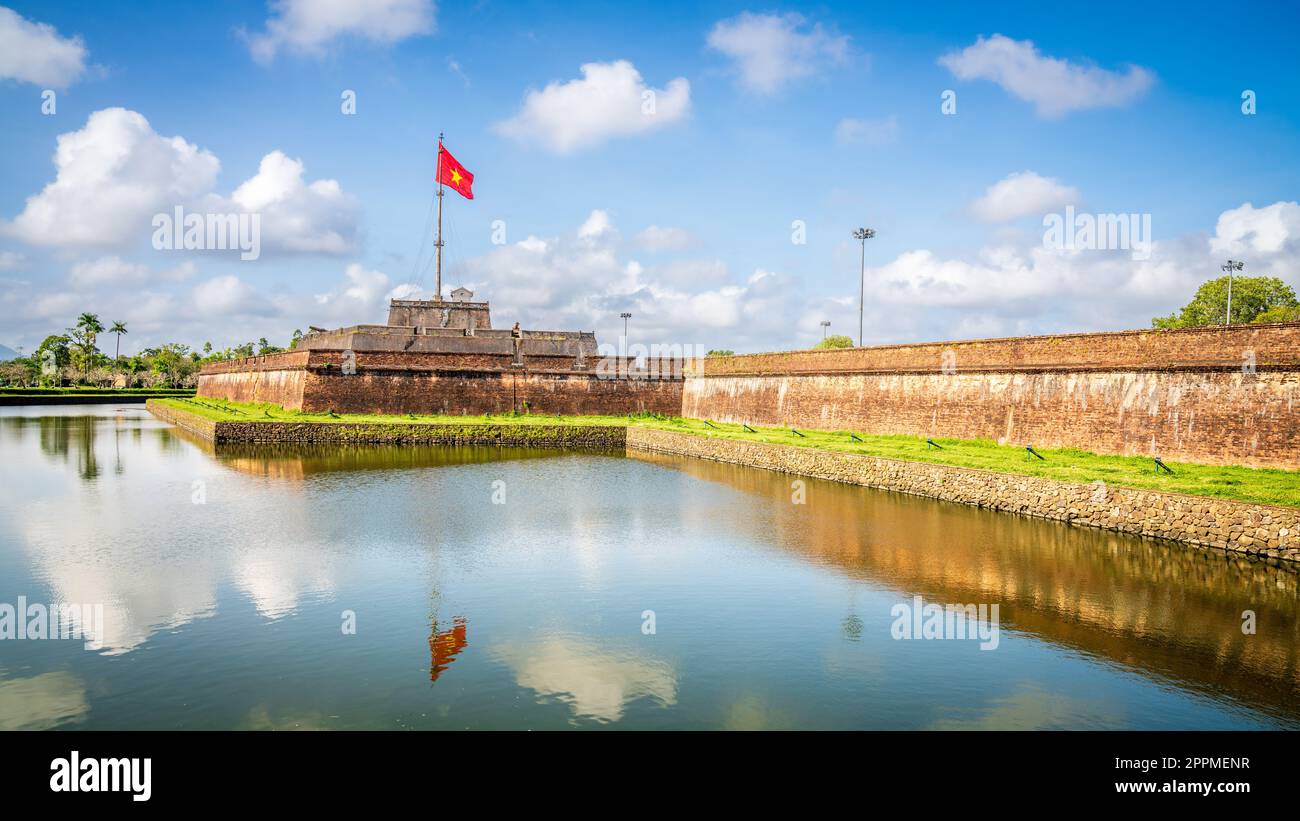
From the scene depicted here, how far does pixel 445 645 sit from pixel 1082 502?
10.3 metres

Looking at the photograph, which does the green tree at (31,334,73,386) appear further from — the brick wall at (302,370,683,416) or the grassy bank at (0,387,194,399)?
the brick wall at (302,370,683,416)

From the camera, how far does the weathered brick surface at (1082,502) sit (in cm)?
1004

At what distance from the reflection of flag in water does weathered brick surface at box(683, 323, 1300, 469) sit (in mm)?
13142

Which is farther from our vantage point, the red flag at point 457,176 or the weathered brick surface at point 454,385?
the red flag at point 457,176

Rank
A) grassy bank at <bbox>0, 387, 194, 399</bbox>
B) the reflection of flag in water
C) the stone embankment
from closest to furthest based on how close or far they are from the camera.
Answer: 1. the reflection of flag in water
2. the stone embankment
3. grassy bank at <bbox>0, 387, 194, 399</bbox>

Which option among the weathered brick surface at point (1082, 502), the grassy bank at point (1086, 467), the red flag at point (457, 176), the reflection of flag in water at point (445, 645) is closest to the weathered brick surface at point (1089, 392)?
the grassy bank at point (1086, 467)

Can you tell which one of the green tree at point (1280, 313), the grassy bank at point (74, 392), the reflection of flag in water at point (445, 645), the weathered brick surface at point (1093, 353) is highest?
the green tree at point (1280, 313)

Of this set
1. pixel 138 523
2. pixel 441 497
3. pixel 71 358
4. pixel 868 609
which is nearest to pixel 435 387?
pixel 441 497

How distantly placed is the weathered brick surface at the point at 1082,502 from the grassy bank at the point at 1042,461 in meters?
0.33

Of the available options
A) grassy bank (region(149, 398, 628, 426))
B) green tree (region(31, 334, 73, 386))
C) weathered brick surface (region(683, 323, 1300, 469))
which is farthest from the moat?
green tree (region(31, 334, 73, 386))

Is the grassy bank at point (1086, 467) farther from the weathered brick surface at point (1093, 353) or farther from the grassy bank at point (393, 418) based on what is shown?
the grassy bank at point (393, 418)

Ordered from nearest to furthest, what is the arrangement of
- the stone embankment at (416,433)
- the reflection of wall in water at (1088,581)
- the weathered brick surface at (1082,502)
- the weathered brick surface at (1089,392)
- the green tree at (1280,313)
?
the reflection of wall in water at (1088,581)
the weathered brick surface at (1082,502)
the weathered brick surface at (1089,392)
the stone embankment at (416,433)
the green tree at (1280,313)

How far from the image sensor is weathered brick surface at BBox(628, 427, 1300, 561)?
1004cm
